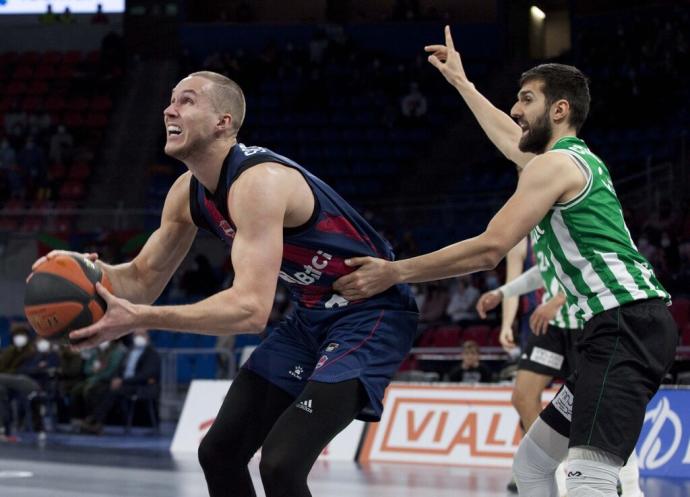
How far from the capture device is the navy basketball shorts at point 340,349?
4117 millimetres

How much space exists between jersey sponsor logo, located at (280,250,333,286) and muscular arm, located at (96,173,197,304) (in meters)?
0.49

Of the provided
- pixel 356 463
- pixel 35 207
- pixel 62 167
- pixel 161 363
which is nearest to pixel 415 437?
pixel 356 463

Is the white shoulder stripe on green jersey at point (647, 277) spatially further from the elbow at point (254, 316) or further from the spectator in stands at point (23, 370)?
the spectator in stands at point (23, 370)

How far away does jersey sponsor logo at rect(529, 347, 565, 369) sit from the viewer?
6.61 meters

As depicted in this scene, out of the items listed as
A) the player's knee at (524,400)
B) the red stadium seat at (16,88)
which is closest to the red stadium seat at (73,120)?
the red stadium seat at (16,88)

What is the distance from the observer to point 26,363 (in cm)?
1495

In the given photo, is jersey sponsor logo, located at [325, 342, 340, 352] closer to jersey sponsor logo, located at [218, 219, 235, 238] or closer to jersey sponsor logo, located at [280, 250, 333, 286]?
jersey sponsor logo, located at [280, 250, 333, 286]

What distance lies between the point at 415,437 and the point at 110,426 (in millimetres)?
6335

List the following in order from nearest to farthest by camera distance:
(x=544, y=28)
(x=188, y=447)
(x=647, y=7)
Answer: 1. (x=188, y=447)
2. (x=647, y=7)
3. (x=544, y=28)

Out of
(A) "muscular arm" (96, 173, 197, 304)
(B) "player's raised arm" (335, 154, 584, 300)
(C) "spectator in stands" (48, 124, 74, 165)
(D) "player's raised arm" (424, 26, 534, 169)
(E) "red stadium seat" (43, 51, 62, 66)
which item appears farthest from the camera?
(E) "red stadium seat" (43, 51, 62, 66)

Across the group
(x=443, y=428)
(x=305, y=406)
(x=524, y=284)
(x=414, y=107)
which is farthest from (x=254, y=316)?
(x=414, y=107)

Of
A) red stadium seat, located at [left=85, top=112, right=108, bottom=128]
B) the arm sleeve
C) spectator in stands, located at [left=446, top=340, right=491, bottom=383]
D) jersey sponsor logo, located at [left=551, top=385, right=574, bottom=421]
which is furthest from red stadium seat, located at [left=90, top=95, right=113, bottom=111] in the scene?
jersey sponsor logo, located at [left=551, top=385, right=574, bottom=421]

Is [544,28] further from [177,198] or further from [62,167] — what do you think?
[177,198]

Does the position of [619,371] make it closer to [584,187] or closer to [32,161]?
[584,187]
